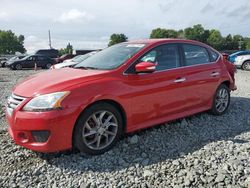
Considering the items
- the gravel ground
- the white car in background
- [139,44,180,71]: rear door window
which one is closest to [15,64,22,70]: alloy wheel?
the white car in background

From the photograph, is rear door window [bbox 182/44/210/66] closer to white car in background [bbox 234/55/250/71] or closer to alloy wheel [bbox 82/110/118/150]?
alloy wheel [bbox 82/110/118/150]

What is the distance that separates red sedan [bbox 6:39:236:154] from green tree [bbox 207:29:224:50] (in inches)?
2793

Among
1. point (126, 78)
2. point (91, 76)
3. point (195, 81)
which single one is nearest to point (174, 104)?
point (195, 81)

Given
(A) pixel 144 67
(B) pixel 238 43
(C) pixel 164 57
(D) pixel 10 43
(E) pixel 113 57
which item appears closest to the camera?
(A) pixel 144 67

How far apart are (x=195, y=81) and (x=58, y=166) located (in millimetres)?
2822

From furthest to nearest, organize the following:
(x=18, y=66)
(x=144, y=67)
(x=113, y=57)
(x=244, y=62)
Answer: (x=18, y=66) < (x=244, y=62) < (x=113, y=57) < (x=144, y=67)

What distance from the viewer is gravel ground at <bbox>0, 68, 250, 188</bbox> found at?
3488 mm

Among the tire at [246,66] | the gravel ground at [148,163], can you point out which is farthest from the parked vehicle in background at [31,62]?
the gravel ground at [148,163]

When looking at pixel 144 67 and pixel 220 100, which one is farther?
pixel 220 100

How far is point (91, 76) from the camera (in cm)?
423

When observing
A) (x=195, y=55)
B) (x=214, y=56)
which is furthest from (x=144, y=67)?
(x=214, y=56)

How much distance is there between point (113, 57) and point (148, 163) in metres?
1.86

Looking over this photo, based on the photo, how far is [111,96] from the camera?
4.15m

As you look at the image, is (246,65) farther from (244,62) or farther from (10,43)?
(10,43)
